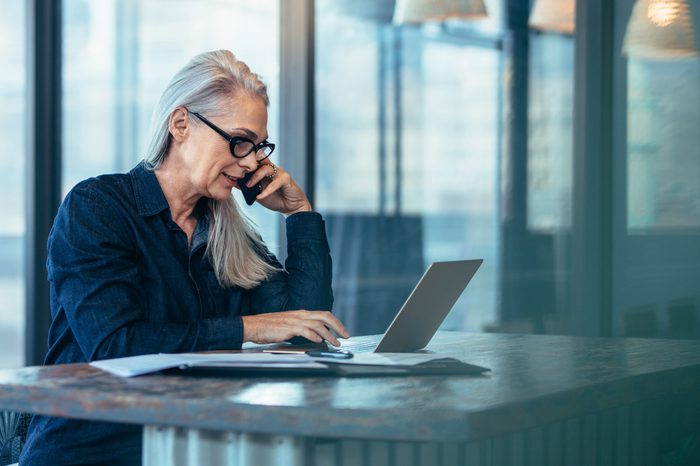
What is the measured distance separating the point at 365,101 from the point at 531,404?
2871mm

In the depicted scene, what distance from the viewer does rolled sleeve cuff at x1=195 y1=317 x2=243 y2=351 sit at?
1918mm

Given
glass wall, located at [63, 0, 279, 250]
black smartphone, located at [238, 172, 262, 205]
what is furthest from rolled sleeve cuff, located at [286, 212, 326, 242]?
glass wall, located at [63, 0, 279, 250]

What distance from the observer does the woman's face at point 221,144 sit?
221 centimetres

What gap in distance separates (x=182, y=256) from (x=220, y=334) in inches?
14.2

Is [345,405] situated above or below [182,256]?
below

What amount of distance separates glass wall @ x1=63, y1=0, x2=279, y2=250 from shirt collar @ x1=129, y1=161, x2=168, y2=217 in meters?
2.23

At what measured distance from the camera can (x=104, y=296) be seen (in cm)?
188

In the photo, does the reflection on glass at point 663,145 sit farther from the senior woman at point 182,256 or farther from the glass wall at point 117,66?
the glass wall at point 117,66

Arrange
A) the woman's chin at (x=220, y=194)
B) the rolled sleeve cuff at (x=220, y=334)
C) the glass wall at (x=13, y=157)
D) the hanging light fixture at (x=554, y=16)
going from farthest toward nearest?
the glass wall at (x=13, y=157), the hanging light fixture at (x=554, y=16), the woman's chin at (x=220, y=194), the rolled sleeve cuff at (x=220, y=334)

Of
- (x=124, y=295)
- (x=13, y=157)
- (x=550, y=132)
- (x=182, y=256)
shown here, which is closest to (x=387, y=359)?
(x=124, y=295)

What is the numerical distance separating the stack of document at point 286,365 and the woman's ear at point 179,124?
0.72 meters

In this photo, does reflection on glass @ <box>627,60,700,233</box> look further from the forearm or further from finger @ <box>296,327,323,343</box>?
the forearm

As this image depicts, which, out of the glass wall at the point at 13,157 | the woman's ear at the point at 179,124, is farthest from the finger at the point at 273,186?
the glass wall at the point at 13,157

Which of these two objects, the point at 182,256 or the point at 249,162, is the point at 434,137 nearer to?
the point at 249,162
